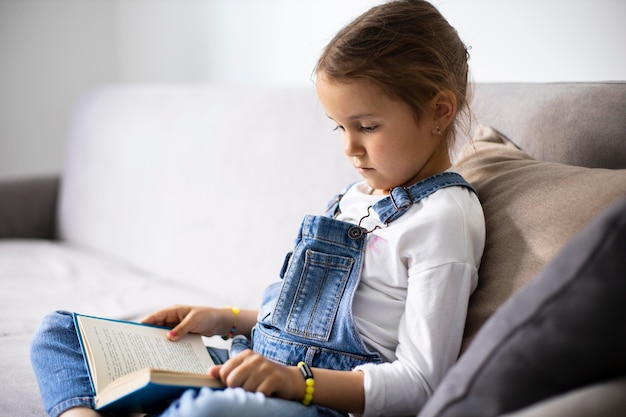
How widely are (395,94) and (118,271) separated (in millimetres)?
1267

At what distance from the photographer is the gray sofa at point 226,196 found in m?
0.96

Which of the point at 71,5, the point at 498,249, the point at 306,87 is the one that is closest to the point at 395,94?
the point at 498,249

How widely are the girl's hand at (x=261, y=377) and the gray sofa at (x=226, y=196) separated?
0.77ft

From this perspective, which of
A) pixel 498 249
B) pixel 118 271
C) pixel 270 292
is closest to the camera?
pixel 498 249

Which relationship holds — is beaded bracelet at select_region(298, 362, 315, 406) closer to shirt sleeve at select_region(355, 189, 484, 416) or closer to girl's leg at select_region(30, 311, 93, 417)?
shirt sleeve at select_region(355, 189, 484, 416)

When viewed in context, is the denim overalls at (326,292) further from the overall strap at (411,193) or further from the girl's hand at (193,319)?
the girl's hand at (193,319)

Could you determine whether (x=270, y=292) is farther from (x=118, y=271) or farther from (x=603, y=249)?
(x=118, y=271)

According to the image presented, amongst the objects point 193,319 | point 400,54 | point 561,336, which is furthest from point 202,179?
point 561,336

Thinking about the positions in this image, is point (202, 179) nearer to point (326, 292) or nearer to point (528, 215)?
point (326, 292)

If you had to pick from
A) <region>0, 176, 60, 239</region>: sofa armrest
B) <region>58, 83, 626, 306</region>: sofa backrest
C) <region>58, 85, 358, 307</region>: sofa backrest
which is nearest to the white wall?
<region>58, 83, 626, 306</region>: sofa backrest

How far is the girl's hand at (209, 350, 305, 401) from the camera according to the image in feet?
2.85

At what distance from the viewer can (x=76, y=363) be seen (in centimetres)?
106

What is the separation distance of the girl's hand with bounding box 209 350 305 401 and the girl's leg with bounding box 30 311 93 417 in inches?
9.0

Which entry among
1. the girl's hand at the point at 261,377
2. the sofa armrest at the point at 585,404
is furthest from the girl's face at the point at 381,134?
the sofa armrest at the point at 585,404
